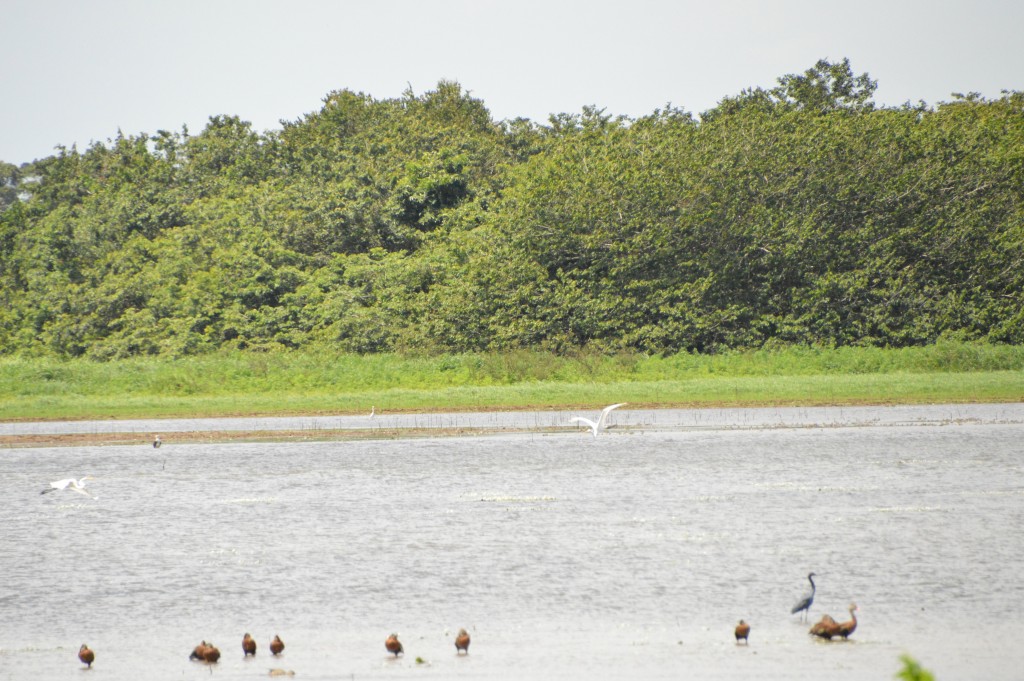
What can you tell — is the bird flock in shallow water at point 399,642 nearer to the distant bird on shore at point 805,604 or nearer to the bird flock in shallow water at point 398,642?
the bird flock in shallow water at point 398,642

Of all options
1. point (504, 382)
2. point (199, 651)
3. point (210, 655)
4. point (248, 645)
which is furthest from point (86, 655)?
point (504, 382)

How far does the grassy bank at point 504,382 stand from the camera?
3941 centimetres

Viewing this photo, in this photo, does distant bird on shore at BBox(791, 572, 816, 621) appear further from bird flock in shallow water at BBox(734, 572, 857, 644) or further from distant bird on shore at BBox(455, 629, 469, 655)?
Answer: distant bird on shore at BBox(455, 629, 469, 655)

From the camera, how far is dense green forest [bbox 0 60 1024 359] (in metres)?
51.7

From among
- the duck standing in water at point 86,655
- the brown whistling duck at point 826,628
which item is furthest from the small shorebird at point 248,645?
the brown whistling duck at point 826,628

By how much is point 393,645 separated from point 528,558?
532cm

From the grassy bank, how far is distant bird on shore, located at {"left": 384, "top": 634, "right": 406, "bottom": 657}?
80.7ft

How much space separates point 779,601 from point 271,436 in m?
20.5

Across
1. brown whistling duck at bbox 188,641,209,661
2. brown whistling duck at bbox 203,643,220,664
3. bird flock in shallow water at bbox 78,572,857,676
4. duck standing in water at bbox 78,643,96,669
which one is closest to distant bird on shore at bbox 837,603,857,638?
bird flock in shallow water at bbox 78,572,857,676

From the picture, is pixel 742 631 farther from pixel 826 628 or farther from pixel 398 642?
pixel 398 642

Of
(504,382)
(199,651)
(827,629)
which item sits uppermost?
(504,382)

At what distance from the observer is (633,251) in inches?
2050

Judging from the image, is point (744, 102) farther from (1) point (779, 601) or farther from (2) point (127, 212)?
(1) point (779, 601)

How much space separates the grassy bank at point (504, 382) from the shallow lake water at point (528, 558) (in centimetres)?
763
